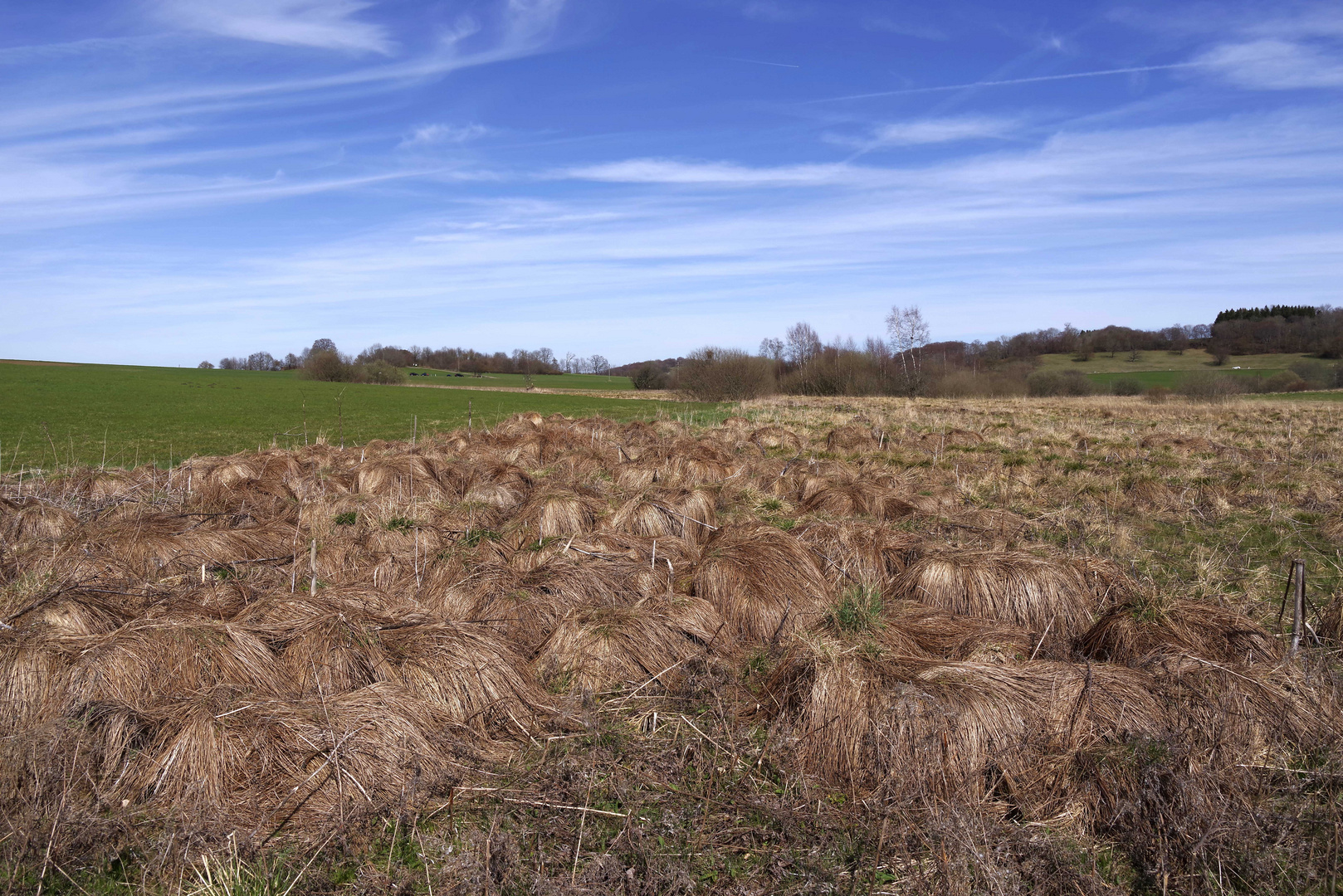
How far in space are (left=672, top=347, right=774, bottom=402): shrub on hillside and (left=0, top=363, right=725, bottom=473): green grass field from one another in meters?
1.61

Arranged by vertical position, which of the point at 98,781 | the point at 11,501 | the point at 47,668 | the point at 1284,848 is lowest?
the point at 1284,848

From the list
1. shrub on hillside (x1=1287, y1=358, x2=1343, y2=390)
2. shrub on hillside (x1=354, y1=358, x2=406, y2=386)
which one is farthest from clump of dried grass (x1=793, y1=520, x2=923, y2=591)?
shrub on hillside (x1=354, y1=358, x2=406, y2=386)

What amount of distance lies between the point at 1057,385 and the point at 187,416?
52646 mm

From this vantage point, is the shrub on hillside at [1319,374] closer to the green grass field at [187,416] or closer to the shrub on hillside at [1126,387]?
the shrub on hillside at [1126,387]

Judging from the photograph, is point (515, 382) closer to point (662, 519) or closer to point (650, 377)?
point (650, 377)

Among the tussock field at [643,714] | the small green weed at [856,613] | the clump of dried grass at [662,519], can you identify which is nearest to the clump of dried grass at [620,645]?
the tussock field at [643,714]

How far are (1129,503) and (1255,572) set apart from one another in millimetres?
3802

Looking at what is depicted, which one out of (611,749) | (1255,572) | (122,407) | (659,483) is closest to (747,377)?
(122,407)

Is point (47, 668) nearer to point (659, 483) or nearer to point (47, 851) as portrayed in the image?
point (47, 851)

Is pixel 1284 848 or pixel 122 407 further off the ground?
pixel 122 407

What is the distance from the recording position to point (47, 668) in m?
3.85

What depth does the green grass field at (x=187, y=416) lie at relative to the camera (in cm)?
1822

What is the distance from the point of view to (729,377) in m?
45.8

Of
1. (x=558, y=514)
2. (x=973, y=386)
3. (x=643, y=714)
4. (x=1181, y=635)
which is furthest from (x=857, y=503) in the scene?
(x=973, y=386)
